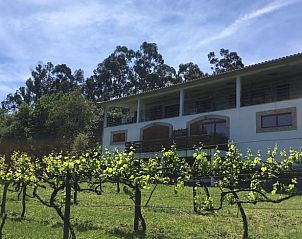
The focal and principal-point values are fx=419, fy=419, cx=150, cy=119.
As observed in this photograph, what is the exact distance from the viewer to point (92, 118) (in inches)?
1813

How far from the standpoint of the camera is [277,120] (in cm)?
2431

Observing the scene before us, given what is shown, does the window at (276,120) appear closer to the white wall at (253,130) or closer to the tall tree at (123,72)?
the white wall at (253,130)

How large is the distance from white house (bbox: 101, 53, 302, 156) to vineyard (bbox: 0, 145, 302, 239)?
11020 mm

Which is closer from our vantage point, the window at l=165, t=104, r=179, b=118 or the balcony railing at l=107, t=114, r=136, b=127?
the window at l=165, t=104, r=179, b=118

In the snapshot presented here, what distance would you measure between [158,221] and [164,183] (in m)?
2.17

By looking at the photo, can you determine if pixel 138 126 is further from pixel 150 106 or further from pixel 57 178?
pixel 57 178

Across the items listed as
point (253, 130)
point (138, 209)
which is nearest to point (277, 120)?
point (253, 130)

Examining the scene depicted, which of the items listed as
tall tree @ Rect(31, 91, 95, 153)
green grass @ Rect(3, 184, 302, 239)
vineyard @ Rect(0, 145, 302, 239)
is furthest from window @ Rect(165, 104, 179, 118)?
vineyard @ Rect(0, 145, 302, 239)

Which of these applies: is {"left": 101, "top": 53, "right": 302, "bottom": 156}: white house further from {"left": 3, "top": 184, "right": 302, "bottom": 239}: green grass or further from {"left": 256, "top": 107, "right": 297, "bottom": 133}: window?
{"left": 3, "top": 184, "right": 302, "bottom": 239}: green grass

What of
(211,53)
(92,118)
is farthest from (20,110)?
(211,53)

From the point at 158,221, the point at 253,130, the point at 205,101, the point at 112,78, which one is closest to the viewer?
the point at 158,221

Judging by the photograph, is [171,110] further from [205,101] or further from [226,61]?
[226,61]

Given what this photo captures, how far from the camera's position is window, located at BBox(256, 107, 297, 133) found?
23.4 metres

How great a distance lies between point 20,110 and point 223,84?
77.7ft
